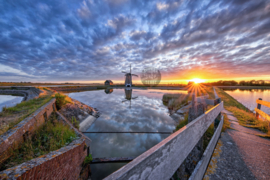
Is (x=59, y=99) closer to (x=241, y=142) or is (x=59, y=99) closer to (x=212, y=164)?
(x=212, y=164)

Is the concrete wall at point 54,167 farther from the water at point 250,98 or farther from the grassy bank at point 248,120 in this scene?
the water at point 250,98

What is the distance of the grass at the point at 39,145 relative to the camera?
8.44 feet

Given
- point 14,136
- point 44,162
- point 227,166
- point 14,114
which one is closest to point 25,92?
point 14,114

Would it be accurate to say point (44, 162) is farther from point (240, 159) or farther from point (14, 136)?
point (240, 159)

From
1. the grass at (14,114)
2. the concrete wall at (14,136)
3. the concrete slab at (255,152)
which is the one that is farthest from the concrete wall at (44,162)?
the concrete slab at (255,152)

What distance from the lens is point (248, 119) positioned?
6.12 metres

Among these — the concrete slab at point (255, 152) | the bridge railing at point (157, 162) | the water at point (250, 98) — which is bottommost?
the water at point (250, 98)

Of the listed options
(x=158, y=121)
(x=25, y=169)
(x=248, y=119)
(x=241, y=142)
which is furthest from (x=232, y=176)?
(x=158, y=121)

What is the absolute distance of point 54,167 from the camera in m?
2.42

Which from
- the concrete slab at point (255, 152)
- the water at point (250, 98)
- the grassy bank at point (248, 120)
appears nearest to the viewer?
the concrete slab at point (255, 152)

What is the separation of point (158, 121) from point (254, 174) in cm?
777

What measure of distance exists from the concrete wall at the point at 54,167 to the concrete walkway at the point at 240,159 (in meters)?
3.52

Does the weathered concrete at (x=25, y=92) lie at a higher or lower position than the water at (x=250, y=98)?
higher

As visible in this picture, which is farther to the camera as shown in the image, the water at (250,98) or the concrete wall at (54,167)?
the water at (250,98)
